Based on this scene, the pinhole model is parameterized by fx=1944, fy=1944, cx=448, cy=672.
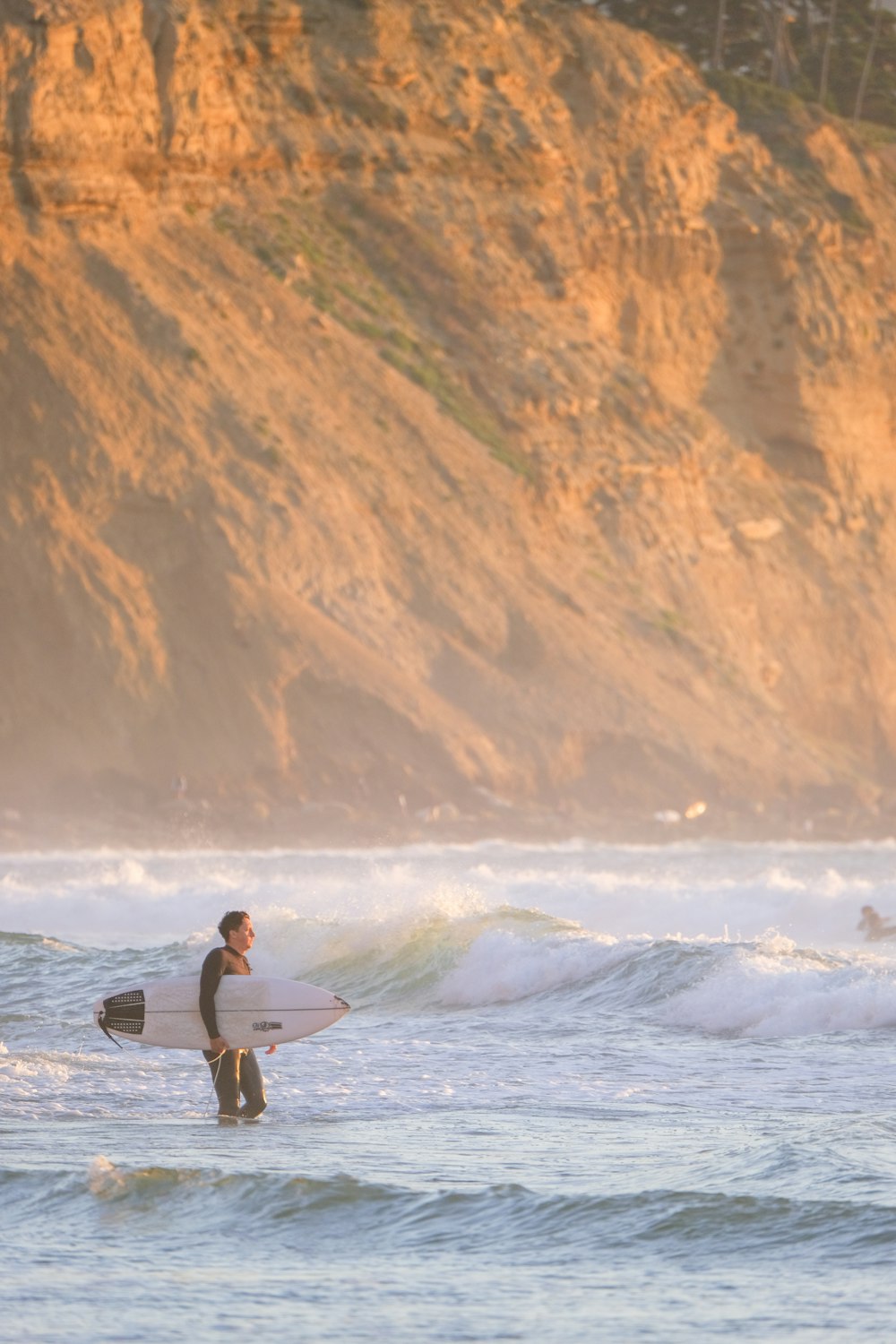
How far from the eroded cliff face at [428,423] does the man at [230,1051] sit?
25.7 m

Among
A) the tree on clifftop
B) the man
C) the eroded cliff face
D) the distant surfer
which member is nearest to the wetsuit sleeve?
the man

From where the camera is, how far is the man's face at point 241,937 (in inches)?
416

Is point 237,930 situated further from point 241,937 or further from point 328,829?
point 328,829

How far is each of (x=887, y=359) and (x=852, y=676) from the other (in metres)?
9.86

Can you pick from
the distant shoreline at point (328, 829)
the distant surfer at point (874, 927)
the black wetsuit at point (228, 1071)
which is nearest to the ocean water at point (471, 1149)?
the black wetsuit at point (228, 1071)

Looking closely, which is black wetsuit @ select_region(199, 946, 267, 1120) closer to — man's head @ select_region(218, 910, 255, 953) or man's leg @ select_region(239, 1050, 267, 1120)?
man's leg @ select_region(239, 1050, 267, 1120)

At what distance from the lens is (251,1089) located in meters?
10.2

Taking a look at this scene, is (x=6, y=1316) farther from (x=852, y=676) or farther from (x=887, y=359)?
(x=887, y=359)

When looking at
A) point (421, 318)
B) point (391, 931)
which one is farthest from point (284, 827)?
point (391, 931)

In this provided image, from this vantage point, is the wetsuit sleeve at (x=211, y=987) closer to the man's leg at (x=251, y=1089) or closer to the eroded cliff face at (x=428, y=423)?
the man's leg at (x=251, y=1089)

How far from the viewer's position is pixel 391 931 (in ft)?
56.2

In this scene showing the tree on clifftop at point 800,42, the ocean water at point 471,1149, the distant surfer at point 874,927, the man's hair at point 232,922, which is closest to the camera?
the ocean water at point 471,1149

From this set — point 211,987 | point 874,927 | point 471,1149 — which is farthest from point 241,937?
point 874,927

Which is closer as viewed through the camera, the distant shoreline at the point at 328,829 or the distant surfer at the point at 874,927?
the distant surfer at the point at 874,927
